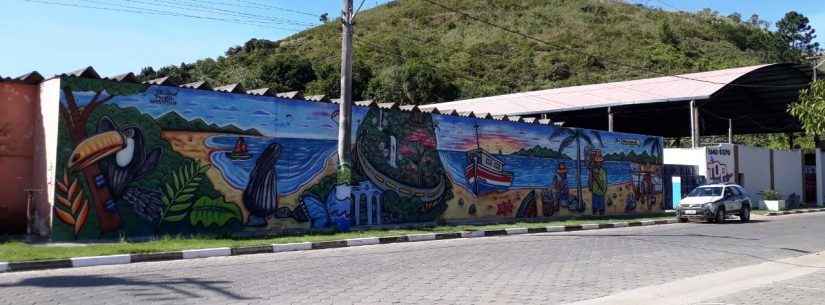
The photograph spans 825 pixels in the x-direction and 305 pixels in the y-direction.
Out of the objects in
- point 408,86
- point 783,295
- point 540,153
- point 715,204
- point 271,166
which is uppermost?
point 408,86

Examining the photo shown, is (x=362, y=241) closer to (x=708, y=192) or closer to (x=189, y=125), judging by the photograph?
(x=189, y=125)

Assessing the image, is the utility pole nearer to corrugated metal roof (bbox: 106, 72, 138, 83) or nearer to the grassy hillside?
corrugated metal roof (bbox: 106, 72, 138, 83)

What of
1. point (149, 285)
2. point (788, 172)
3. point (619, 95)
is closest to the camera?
point (149, 285)

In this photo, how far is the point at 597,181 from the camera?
99.8 feet

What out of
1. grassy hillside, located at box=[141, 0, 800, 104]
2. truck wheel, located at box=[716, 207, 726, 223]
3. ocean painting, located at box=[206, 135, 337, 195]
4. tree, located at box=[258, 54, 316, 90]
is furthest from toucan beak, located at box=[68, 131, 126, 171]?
tree, located at box=[258, 54, 316, 90]

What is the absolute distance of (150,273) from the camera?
434 inches

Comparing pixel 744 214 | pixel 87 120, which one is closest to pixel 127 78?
pixel 87 120

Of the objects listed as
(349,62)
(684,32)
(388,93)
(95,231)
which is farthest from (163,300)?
(684,32)

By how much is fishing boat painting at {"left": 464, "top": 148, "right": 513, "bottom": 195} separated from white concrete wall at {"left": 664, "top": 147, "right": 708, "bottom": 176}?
15.1 m

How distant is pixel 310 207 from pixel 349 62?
14.1ft

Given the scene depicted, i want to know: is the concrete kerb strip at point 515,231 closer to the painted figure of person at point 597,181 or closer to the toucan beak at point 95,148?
the painted figure of person at point 597,181

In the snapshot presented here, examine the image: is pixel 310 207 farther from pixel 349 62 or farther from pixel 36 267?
pixel 36 267

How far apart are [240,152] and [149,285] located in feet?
29.7

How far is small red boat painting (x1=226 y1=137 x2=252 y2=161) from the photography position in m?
18.2
